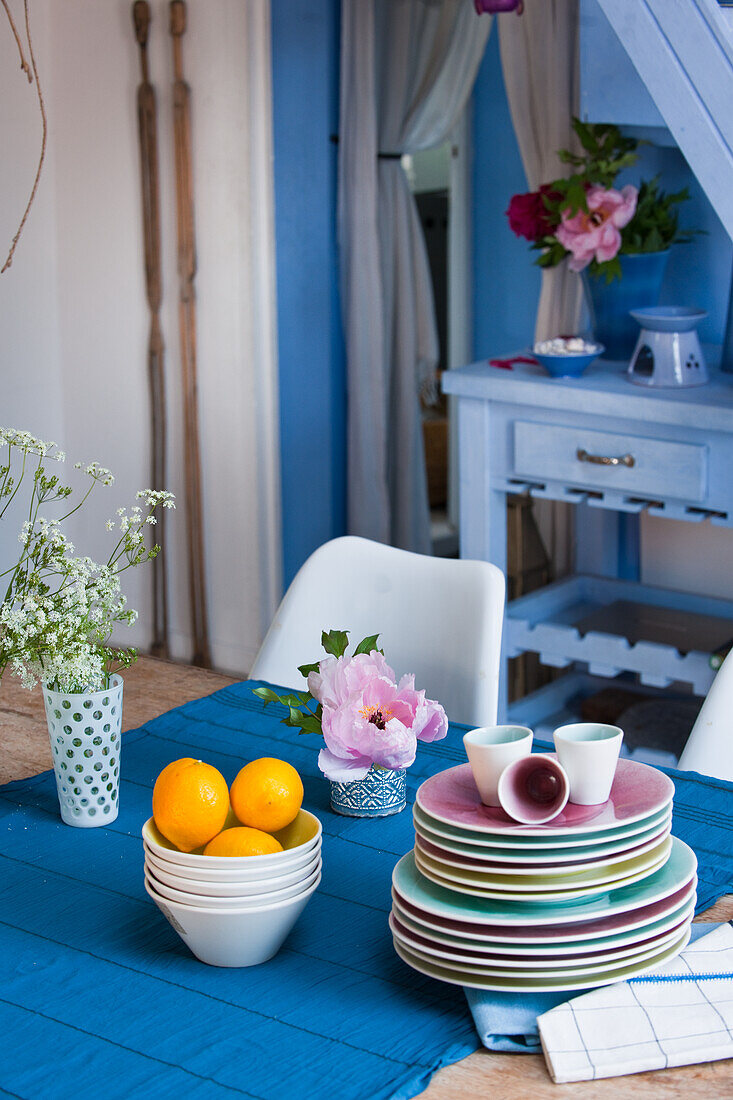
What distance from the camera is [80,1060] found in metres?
0.93

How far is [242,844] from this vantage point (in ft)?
3.43

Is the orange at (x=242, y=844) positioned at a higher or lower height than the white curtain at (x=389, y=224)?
lower

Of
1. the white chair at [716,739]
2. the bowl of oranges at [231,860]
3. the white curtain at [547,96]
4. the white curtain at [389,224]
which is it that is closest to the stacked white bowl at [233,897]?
the bowl of oranges at [231,860]

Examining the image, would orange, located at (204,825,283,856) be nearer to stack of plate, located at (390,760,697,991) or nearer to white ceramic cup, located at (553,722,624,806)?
stack of plate, located at (390,760,697,991)

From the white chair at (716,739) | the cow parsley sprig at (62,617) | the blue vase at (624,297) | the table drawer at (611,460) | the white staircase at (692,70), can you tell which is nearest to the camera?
the cow parsley sprig at (62,617)

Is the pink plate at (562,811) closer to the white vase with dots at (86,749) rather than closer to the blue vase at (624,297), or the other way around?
the white vase with dots at (86,749)

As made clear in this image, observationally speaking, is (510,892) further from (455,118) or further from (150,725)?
(455,118)

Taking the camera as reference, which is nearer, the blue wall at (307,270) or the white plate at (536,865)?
the white plate at (536,865)

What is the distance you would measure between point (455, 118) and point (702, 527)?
1.30 m

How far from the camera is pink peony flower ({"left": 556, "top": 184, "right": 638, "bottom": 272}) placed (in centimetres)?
264

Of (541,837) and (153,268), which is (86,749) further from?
(153,268)

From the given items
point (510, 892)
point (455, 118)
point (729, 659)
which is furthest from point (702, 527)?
point (510, 892)

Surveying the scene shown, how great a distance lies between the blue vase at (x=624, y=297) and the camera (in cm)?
274

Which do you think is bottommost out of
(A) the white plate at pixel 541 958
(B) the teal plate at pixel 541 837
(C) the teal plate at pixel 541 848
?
(A) the white plate at pixel 541 958
